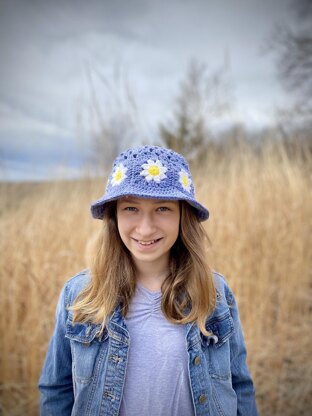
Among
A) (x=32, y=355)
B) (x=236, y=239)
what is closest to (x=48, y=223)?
(x=32, y=355)

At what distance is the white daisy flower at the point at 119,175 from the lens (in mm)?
931

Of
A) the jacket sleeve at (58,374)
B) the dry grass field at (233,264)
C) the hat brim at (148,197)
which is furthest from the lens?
the dry grass field at (233,264)

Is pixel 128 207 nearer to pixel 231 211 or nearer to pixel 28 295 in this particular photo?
pixel 28 295

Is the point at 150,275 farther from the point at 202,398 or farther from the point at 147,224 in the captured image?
the point at 202,398

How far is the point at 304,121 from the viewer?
461cm

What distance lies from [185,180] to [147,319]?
1.40 ft

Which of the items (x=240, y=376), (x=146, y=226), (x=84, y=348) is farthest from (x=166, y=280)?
(x=240, y=376)

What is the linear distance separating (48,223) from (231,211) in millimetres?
1377

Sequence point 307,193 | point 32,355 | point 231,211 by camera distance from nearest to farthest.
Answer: point 32,355 → point 231,211 → point 307,193

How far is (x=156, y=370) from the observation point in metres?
0.91

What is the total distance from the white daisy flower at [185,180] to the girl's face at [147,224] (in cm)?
6

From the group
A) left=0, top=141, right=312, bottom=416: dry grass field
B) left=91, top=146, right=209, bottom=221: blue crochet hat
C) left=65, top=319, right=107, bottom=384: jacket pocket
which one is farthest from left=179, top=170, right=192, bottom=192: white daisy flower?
left=0, top=141, right=312, bottom=416: dry grass field

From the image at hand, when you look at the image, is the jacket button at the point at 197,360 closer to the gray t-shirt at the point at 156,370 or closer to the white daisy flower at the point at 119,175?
the gray t-shirt at the point at 156,370

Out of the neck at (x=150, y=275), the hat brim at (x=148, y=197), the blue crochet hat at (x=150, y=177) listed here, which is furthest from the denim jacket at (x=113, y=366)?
the blue crochet hat at (x=150, y=177)
